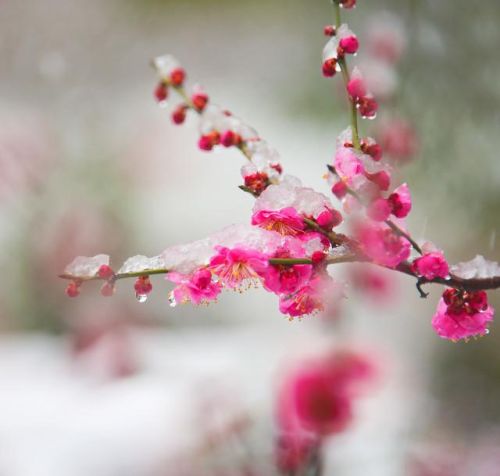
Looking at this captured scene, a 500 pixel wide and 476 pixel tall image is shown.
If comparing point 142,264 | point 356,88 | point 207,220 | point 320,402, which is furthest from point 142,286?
point 207,220

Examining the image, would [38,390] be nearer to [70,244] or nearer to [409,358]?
[70,244]

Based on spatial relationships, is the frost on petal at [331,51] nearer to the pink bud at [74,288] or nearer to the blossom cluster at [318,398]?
the pink bud at [74,288]

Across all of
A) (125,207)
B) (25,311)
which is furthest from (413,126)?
(25,311)

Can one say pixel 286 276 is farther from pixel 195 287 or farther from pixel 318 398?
pixel 318 398

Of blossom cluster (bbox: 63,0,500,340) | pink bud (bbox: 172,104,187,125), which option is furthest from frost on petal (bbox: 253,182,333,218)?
pink bud (bbox: 172,104,187,125)

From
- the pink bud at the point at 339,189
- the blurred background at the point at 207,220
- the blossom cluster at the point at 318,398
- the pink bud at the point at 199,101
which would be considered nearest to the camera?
the pink bud at the point at 339,189

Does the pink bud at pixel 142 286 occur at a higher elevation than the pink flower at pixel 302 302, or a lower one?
lower

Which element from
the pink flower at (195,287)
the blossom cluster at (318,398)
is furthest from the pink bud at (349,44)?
the blossom cluster at (318,398)
